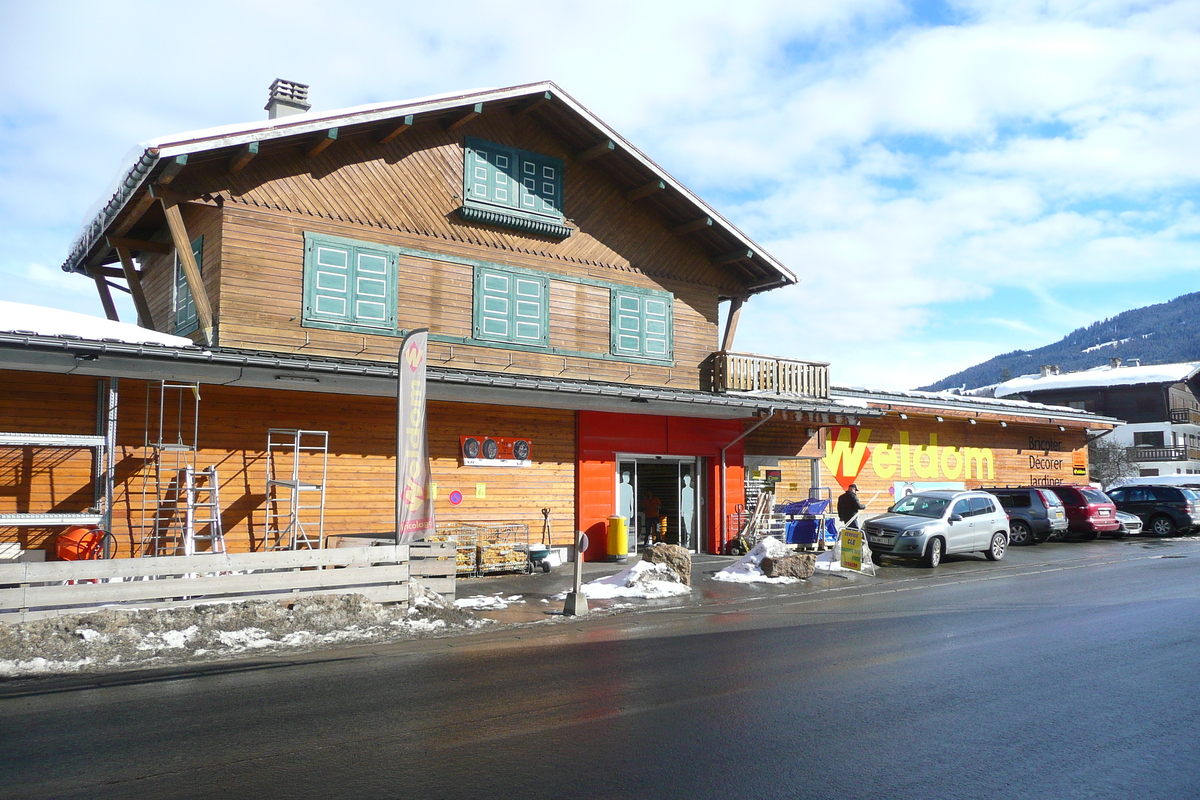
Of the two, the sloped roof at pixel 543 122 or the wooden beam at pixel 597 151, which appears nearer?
the sloped roof at pixel 543 122

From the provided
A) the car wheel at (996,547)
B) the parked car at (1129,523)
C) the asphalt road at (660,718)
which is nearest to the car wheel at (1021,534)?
the parked car at (1129,523)

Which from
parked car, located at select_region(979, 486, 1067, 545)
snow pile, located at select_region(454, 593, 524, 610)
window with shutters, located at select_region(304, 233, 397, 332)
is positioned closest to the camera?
snow pile, located at select_region(454, 593, 524, 610)

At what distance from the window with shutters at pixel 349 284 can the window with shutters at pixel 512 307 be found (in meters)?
1.92

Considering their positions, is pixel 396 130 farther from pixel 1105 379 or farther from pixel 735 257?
pixel 1105 379

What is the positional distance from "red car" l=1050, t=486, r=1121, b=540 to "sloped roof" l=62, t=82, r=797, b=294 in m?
12.3

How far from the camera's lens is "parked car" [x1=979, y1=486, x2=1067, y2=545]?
2523cm

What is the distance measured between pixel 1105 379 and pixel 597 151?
57332 mm

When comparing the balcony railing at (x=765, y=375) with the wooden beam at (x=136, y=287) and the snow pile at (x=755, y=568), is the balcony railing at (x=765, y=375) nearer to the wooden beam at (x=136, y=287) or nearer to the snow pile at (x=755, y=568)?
the snow pile at (x=755, y=568)

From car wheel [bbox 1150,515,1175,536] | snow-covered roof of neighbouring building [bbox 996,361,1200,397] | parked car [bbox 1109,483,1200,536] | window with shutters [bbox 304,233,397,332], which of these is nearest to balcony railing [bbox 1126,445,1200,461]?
snow-covered roof of neighbouring building [bbox 996,361,1200,397]

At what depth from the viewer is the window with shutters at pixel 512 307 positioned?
18.3 m

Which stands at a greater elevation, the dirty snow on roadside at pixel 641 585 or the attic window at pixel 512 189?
the attic window at pixel 512 189

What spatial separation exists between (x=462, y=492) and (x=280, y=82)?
9.60 meters

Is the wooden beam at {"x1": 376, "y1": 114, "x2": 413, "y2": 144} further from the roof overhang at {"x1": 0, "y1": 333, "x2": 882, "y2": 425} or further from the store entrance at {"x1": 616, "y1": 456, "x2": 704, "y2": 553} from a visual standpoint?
the store entrance at {"x1": 616, "y1": 456, "x2": 704, "y2": 553}

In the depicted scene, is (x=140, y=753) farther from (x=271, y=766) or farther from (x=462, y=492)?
(x=462, y=492)
